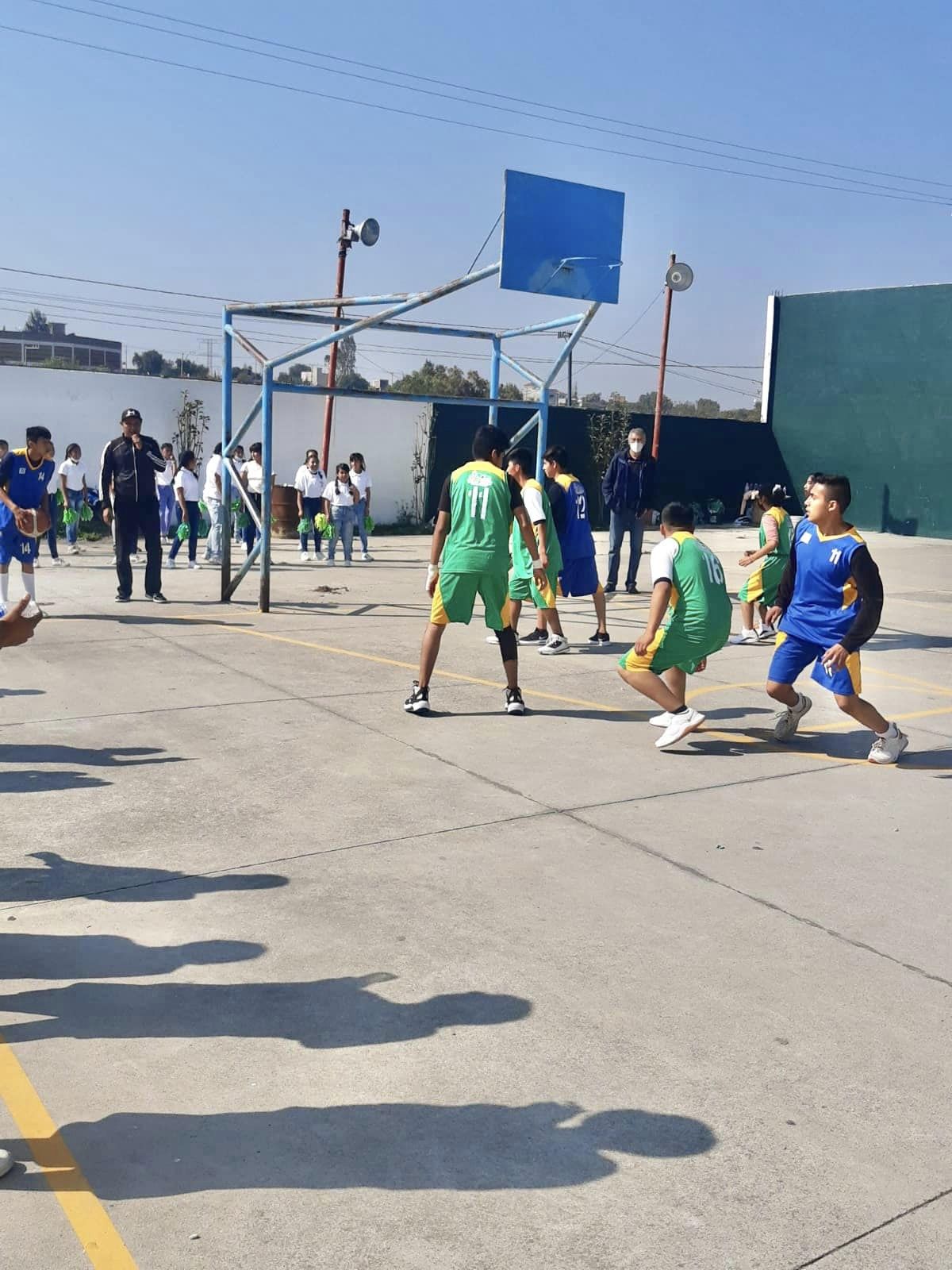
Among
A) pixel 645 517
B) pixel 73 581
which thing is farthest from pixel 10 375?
pixel 645 517

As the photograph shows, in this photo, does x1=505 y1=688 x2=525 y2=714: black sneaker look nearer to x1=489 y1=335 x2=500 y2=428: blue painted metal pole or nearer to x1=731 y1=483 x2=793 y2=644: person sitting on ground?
x1=731 y1=483 x2=793 y2=644: person sitting on ground

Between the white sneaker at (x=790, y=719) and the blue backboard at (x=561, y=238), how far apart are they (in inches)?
232

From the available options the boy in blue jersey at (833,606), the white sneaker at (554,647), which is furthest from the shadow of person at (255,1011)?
the white sneaker at (554,647)

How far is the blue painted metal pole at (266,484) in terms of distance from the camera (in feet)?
40.2

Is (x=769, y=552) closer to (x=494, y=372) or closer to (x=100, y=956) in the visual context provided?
(x=494, y=372)

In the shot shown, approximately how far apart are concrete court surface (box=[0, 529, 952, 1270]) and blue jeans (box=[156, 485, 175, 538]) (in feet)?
35.1

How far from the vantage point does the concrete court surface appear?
288cm

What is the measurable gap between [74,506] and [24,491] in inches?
314

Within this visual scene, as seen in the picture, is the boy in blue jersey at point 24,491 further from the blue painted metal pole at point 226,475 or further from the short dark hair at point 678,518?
the short dark hair at point 678,518

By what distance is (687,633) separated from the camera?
7.13 m

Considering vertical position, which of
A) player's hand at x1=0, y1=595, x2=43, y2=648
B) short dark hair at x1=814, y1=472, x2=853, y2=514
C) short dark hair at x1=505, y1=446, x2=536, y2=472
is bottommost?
player's hand at x1=0, y1=595, x2=43, y2=648

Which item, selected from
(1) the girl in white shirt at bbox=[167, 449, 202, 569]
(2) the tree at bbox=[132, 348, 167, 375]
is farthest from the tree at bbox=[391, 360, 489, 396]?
(1) the girl in white shirt at bbox=[167, 449, 202, 569]

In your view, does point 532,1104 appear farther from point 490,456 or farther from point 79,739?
point 490,456

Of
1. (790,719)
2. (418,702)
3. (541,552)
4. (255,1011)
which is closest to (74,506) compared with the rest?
(541,552)
